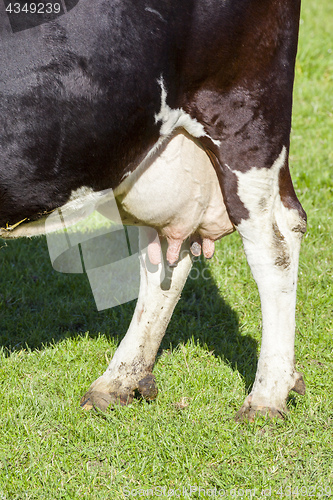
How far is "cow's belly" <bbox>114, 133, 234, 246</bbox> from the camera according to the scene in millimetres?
2668

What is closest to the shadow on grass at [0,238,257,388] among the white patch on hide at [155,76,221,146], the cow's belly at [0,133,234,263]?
the cow's belly at [0,133,234,263]

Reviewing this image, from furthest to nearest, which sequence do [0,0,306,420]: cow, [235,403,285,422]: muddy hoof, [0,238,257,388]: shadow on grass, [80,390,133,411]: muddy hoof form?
[0,238,257,388]: shadow on grass < [80,390,133,411]: muddy hoof < [235,403,285,422]: muddy hoof < [0,0,306,420]: cow

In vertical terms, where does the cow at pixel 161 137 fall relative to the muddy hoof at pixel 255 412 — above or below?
above

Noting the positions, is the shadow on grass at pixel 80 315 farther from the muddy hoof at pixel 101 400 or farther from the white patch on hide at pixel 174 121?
the white patch on hide at pixel 174 121

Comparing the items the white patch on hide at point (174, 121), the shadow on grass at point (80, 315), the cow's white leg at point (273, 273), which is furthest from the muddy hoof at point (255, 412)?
the white patch on hide at point (174, 121)

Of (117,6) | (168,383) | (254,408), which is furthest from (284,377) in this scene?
(117,6)

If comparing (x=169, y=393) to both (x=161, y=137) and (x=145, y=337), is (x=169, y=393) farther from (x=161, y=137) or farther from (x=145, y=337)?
(x=161, y=137)

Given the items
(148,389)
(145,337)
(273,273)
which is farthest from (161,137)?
(148,389)

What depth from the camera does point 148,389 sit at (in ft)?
10.1

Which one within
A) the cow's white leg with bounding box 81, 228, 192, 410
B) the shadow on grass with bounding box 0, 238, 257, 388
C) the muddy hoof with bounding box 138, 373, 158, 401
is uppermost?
the cow's white leg with bounding box 81, 228, 192, 410

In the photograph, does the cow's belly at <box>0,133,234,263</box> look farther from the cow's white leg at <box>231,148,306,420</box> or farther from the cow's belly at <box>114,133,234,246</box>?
the cow's white leg at <box>231,148,306,420</box>

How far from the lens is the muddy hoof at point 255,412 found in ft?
9.20

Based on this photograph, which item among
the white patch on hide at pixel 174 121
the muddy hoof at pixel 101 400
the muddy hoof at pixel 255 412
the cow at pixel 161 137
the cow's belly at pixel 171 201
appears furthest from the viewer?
the muddy hoof at pixel 101 400

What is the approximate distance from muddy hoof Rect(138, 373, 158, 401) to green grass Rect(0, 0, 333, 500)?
A: 1.6 inches
